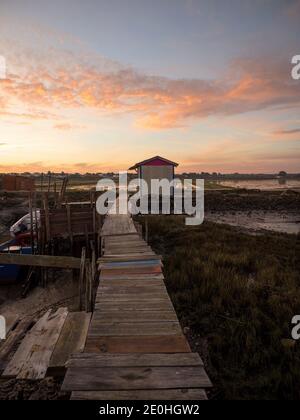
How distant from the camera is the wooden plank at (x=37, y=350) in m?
5.45

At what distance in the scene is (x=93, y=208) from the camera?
15.1m

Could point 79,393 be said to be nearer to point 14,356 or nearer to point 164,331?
point 164,331

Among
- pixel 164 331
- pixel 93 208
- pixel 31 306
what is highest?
pixel 93 208

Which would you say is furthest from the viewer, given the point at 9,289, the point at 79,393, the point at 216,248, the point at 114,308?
the point at 216,248

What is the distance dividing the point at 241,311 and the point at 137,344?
13.0ft

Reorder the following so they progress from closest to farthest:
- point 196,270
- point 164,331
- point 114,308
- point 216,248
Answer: point 164,331, point 114,308, point 196,270, point 216,248

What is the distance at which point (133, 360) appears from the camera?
427 centimetres

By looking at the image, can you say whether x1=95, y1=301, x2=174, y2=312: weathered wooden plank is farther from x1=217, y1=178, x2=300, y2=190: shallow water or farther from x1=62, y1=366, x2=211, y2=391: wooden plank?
x1=217, y1=178, x2=300, y2=190: shallow water

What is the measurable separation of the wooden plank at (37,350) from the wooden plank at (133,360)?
171 cm

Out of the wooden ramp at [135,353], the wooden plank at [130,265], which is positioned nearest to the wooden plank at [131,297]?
the wooden ramp at [135,353]

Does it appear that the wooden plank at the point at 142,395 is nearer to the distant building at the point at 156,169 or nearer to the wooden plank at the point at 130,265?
the wooden plank at the point at 130,265

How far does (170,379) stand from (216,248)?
10.9 m

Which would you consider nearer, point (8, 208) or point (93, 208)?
point (93, 208)
